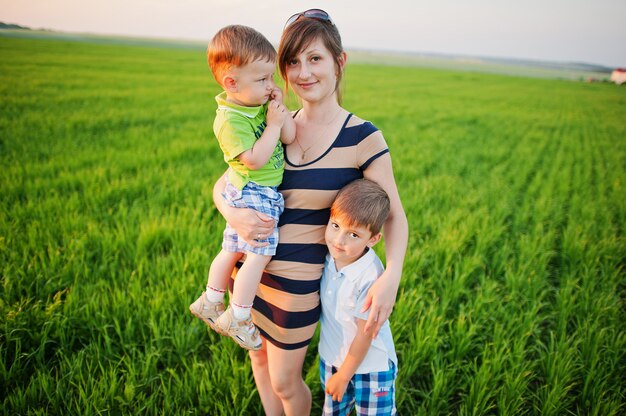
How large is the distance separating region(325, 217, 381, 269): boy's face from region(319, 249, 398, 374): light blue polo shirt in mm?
56

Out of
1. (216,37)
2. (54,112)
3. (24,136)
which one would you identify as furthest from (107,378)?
(54,112)

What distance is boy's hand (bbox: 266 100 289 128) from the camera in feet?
3.92

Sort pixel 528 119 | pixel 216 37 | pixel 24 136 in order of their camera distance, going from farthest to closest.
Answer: pixel 528 119 → pixel 24 136 → pixel 216 37

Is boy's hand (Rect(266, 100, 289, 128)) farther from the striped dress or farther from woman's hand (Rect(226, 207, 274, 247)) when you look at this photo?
woman's hand (Rect(226, 207, 274, 247))

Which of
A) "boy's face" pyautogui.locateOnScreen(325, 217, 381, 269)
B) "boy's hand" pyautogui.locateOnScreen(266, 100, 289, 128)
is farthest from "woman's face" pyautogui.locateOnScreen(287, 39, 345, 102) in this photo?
"boy's face" pyautogui.locateOnScreen(325, 217, 381, 269)

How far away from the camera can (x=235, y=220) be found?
4.03 feet

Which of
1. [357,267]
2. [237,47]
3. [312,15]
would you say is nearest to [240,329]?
[357,267]

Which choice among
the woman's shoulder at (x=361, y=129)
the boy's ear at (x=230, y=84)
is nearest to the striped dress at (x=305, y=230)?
the woman's shoulder at (x=361, y=129)

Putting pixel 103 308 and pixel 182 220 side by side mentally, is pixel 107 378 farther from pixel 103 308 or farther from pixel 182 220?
pixel 182 220

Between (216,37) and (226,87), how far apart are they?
169 millimetres

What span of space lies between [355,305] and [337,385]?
318 millimetres

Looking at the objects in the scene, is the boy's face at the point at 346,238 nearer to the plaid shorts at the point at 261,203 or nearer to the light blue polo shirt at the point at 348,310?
the light blue polo shirt at the point at 348,310

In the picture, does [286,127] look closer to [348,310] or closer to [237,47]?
[237,47]

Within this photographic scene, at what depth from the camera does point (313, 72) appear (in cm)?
118
